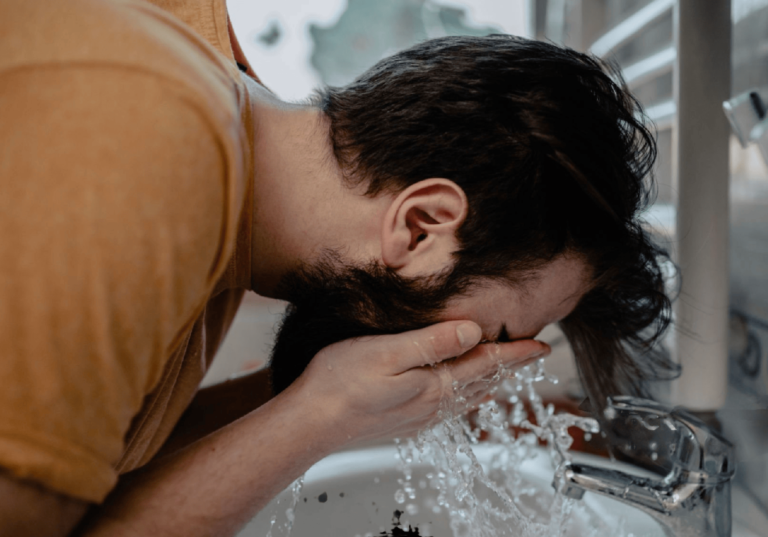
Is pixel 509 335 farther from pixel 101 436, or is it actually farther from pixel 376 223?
pixel 101 436

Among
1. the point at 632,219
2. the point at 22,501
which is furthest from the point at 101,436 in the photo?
the point at 632,219

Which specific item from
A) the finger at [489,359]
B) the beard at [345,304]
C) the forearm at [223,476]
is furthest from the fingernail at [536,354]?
the forearm at [223,476]

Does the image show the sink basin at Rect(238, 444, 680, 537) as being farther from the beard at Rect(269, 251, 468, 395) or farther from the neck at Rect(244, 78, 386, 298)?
the neck at Rect(244, 78, 386, 298)

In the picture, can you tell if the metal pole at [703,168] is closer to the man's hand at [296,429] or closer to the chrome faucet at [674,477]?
the chrome faucet at [674,477]

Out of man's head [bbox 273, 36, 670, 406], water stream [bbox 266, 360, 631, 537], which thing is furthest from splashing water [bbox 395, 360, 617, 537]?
man's head [bbox 273, 36, 670, 406]

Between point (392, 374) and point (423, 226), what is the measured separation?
0.14 m

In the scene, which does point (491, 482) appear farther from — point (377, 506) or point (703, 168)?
point (703, 168)

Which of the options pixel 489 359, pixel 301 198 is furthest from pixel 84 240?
pixel 489 359

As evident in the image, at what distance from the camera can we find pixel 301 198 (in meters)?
0.61

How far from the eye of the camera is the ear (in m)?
0.56

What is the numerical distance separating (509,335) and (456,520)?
256 millimetres

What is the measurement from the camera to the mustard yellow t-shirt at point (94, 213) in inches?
14.9

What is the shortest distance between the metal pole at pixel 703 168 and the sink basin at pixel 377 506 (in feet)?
0.71

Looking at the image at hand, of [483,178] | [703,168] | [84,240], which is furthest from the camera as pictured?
[703,168]
